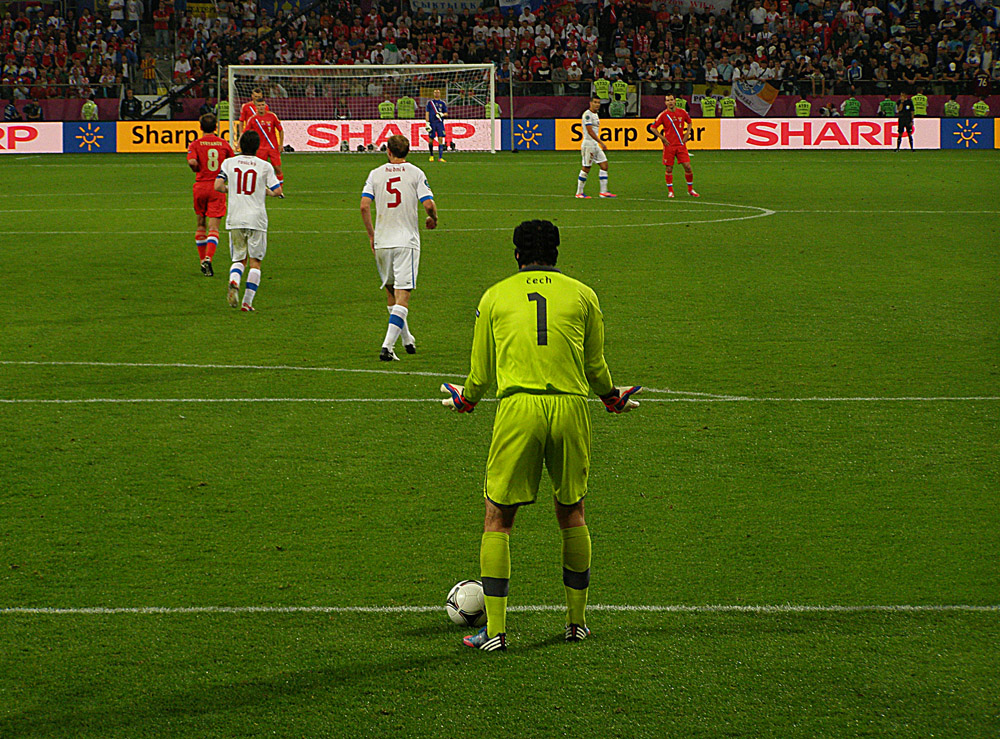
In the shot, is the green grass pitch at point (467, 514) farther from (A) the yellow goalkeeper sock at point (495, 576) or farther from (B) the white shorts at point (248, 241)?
(B) the white shorts at point (248, 241)

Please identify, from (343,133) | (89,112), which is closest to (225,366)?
(343,133)

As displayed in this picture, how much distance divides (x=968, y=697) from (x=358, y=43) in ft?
146

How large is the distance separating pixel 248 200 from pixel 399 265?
2904 millimetres

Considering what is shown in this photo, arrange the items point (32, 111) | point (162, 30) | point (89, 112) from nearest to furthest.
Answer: point (32, 111), point (89, 112), point (162, 30)

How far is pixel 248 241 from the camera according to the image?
46.0 ft

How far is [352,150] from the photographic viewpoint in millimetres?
40938

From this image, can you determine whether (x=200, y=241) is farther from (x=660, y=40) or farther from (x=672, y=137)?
(x=660, y=40)

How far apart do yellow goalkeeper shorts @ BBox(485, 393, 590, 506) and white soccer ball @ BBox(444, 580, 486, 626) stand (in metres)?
0.58

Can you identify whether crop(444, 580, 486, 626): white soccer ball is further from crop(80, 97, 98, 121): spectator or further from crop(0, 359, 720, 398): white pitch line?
crop(80, 97, 98, 121): spectator

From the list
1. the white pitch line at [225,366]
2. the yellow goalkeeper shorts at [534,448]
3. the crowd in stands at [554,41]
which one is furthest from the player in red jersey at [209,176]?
the crowd in stands at [554,41]

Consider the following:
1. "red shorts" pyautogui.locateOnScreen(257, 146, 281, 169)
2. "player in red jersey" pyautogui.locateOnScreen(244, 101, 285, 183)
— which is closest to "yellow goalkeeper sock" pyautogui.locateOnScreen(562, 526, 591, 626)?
"player in red jersey" pyautogui.locateOnScreen(244, 101, 285, 183)

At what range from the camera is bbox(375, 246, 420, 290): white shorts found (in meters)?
11.7

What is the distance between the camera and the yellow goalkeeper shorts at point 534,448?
17.4ft

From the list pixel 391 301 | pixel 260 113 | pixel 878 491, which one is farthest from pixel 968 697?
pixel 260 113
